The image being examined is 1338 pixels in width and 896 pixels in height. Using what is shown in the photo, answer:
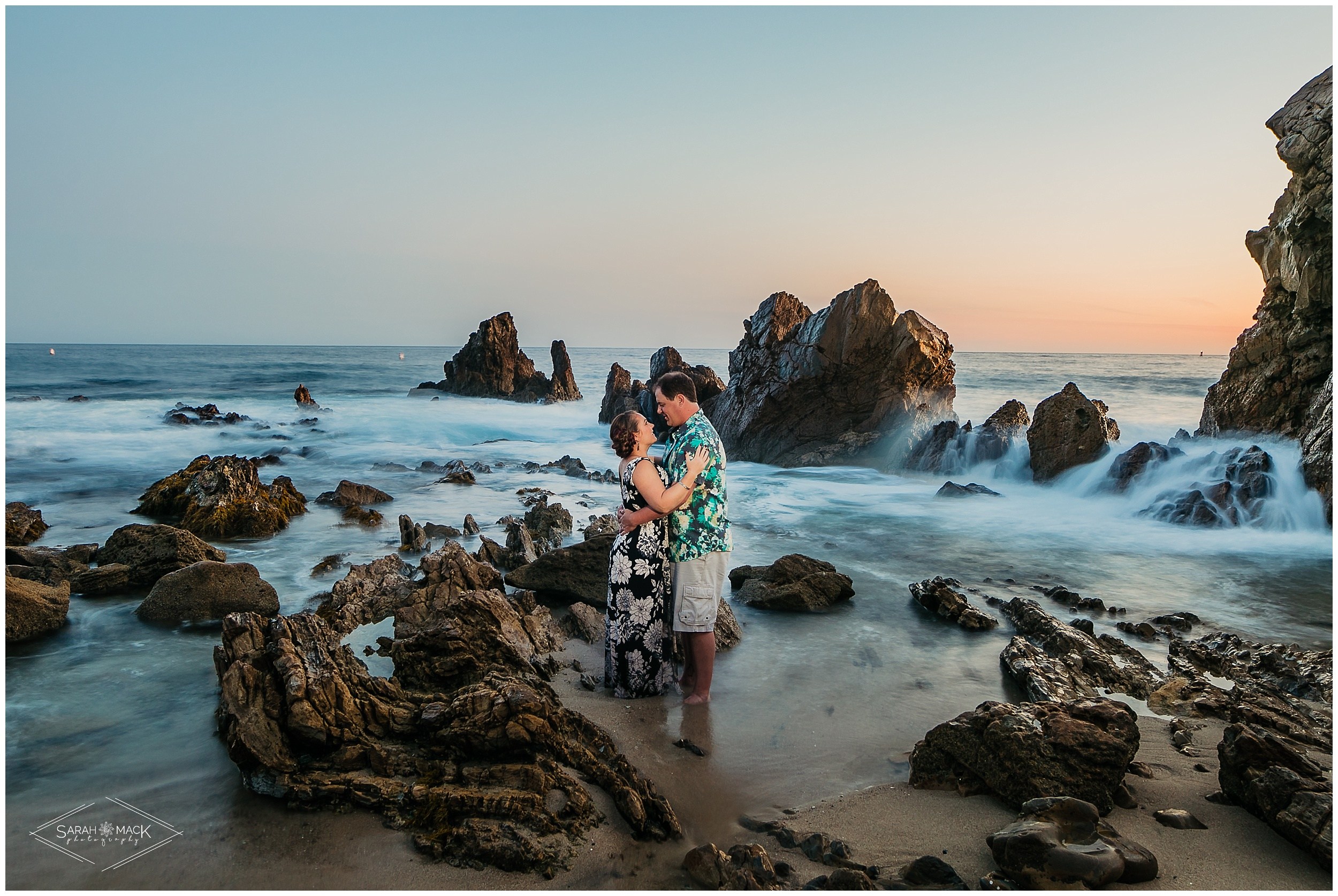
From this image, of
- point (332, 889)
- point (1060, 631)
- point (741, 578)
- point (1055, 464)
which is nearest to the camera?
point (332, 889)

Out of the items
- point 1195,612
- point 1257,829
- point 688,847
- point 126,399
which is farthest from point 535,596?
point 126,399

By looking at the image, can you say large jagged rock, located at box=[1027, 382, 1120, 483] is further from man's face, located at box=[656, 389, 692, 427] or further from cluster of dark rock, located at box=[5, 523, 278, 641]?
cluster of dark rock, located at box=[5, 523, 278, 641]

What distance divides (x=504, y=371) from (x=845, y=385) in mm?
30213

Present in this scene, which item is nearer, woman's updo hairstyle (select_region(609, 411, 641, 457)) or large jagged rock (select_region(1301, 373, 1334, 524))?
woman's updo hairstyle (select_region(609, 411, 641, 457))

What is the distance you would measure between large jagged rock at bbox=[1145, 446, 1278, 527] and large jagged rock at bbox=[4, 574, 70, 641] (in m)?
14.5

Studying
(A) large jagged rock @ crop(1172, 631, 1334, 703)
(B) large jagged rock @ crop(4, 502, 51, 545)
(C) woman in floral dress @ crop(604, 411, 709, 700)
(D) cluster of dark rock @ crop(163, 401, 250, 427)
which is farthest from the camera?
(D) cluster of dark rock @ crop(163, 401, 250, 427)

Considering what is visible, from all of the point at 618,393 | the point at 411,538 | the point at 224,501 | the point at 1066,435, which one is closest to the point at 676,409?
the point at 411,538

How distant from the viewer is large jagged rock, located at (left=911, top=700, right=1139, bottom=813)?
358 cm

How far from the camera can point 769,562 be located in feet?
Result: 32.0

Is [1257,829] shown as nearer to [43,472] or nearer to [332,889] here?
[332,889]

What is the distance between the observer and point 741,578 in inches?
318

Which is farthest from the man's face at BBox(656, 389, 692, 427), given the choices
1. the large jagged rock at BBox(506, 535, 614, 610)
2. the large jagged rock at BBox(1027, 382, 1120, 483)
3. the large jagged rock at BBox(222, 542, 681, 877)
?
the large jagged rock at BBox(1027, 382, 1120, 483)

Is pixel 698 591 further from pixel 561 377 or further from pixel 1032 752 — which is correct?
pixel 561 377

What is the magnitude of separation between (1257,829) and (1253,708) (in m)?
1.88
